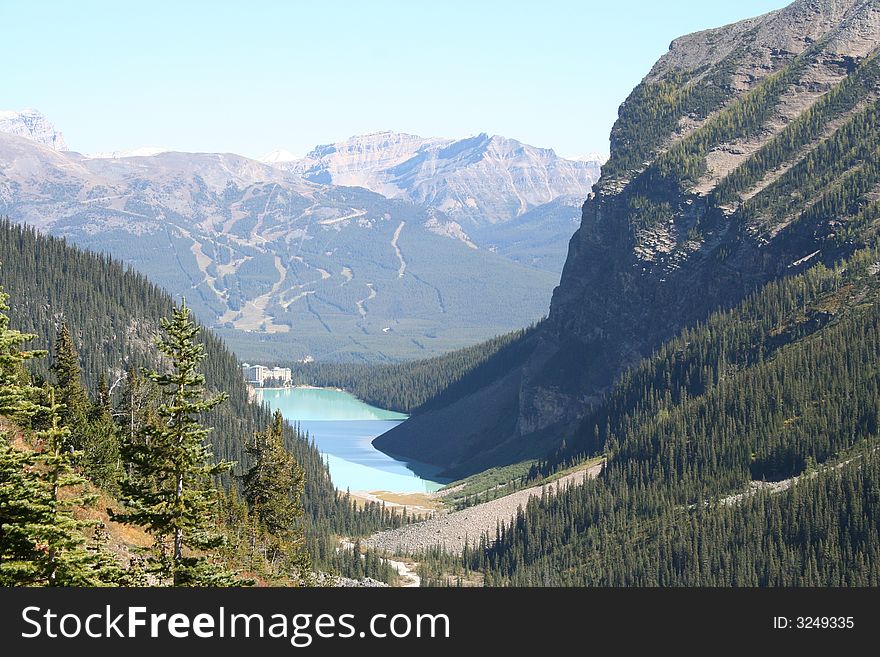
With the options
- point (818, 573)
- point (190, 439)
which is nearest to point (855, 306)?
point (818, 573)

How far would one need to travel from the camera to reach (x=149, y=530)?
161 feet

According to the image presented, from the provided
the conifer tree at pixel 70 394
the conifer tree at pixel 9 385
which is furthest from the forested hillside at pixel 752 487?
the conifer tree at pixel 9 385

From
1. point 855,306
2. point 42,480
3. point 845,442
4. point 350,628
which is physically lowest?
point 350,628

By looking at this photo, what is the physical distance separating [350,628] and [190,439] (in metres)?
17.9

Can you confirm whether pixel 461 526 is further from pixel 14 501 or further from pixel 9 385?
pixel 14 501

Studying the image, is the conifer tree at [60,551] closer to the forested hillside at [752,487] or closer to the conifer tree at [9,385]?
the conifer tree at [9,385]

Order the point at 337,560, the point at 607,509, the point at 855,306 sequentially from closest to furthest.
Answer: the point at 337,560 < the point at 607,509 < the point at 855,306

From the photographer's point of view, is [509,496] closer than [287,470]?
No

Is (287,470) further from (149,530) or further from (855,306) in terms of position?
(855,306)

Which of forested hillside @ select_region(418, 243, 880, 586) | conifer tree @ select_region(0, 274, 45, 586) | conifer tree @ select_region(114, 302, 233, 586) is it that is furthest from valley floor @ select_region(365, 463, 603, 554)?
conifer tree @ select_region(0, 274, 45, 586)

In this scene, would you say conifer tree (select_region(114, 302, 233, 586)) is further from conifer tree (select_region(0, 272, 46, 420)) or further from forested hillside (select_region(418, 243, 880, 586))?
forested hillside (select_region(418, 243, 880, 586))

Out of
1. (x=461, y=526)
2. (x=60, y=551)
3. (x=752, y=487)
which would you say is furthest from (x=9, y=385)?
(x=461, y=526)

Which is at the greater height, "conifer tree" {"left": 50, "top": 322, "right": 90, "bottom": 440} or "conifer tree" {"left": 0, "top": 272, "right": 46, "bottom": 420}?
"conifer tree" {"left": 50, "top": 322, "right": 90, "bottom": 440}

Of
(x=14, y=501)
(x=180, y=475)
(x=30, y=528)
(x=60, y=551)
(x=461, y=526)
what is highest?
(x=461, y=526)
